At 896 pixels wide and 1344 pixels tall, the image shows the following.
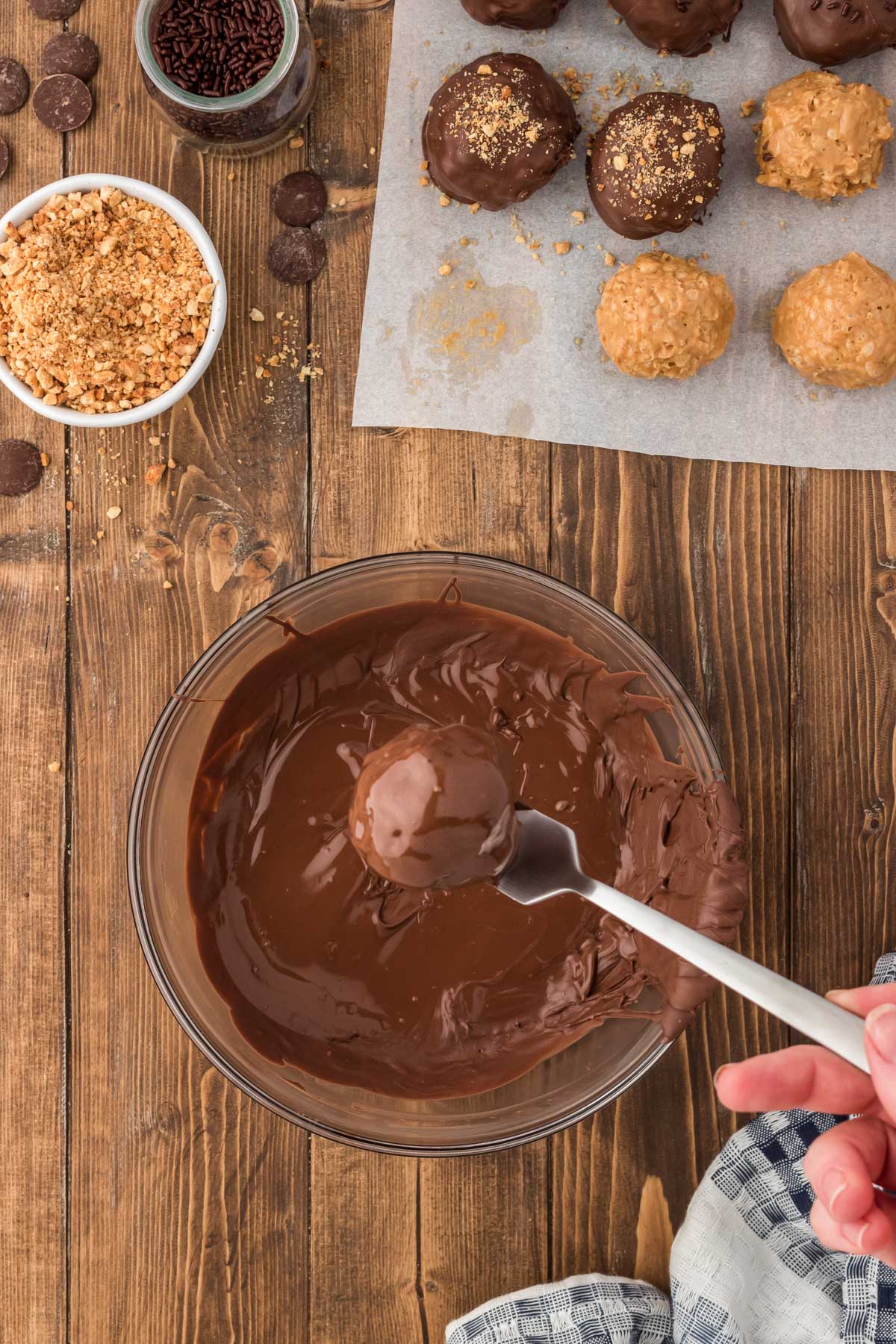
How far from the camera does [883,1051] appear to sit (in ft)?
3.21

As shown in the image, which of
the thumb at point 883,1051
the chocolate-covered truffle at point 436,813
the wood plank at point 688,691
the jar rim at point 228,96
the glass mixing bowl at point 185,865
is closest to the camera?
the thumb at point 883,1051

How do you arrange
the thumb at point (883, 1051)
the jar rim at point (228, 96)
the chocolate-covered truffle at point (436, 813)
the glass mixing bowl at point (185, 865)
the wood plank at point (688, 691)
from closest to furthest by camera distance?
the thumb at point (883, 1051)
the chocolate-covered truffle at point (436, 813)
the glass mixing bowl at point (185, 865)
the jar rim at point (228, 96)
the wood plank at point (688, 691)

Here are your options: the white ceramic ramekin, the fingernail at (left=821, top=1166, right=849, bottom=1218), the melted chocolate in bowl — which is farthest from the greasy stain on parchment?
the fingernail at (left=821, top=1166, right=849, bottom=1218)

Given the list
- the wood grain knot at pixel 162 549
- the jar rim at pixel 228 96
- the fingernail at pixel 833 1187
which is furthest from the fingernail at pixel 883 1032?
the jar rim at pixel 228 96

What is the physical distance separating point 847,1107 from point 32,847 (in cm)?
116

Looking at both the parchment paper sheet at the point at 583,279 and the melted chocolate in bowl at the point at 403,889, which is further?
the parchment paper sheet at the point at 583,279

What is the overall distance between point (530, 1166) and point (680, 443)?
3.57ft

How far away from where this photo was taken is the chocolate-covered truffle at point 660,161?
1.53m

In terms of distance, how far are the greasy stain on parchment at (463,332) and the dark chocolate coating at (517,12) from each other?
0.36m

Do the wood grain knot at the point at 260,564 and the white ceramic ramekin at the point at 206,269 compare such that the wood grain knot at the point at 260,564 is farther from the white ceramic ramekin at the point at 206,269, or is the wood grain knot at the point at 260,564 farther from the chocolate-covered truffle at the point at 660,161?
the chocolate-covered truffle at the point at 660,161

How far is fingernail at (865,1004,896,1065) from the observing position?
0.98 meters

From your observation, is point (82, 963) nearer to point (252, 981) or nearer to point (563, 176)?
point (252, 981)

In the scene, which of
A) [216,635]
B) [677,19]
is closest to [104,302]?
[216,635]

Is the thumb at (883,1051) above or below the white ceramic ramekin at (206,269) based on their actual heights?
below
